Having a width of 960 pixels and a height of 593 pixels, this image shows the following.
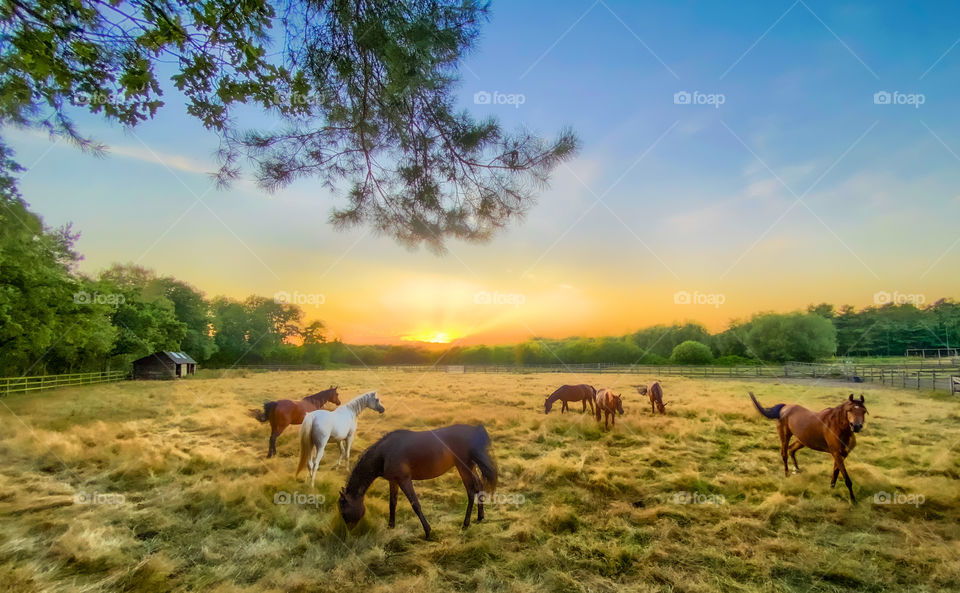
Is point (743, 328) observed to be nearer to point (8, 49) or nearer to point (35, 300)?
point (8, 49)

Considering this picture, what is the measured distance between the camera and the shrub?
26.7 feet

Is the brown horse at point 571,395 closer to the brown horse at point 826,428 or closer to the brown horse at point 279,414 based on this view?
the brown horse at point 826,428

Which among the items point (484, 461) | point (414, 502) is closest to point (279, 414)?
point (414, 502)

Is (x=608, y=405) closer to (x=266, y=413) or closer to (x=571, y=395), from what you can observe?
(x=571, y=395)

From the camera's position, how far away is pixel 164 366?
21.2 feet

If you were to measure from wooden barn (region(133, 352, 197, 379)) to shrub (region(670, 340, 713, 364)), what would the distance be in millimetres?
10996

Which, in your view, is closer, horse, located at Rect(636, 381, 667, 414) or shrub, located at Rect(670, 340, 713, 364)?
shrub, located at Rect(670, 340, 713, 364)

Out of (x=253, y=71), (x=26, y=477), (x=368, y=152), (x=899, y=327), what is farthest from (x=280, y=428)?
(x=899, y=327)

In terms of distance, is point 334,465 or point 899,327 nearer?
point 334,465

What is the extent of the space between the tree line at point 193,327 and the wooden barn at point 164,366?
0.15 meters

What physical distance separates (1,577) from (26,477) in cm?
367

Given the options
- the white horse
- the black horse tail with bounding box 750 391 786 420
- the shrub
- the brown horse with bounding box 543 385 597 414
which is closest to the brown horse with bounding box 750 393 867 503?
the black horse tail with bounding box 750 391 786 420

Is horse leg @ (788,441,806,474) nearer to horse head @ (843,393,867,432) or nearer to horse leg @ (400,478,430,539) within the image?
horse head @ (843,393,867,432)

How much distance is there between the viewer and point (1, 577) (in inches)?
104
